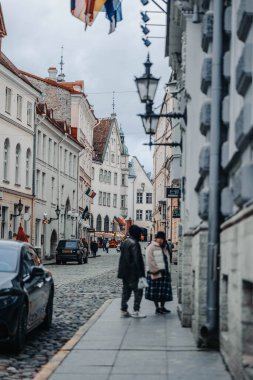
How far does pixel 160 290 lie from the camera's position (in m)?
15.1

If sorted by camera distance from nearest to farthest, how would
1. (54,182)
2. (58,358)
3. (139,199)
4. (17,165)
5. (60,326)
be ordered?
(58,358)
(60,326)
(17,165)
(54,182)
(139,199)

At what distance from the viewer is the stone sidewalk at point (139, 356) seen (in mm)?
8031

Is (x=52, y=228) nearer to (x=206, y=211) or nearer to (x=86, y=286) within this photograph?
(x=86, y=286)

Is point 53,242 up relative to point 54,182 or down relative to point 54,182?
down

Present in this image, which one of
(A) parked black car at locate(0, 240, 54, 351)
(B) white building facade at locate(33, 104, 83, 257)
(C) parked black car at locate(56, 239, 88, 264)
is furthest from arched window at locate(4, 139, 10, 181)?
(A) parked black car at locate(0, 240, 54, 351)

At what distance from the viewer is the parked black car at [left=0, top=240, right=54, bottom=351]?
31.3ft

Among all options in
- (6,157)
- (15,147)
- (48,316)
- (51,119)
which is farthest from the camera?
(51,119)

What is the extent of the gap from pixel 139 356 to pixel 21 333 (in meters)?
1.66

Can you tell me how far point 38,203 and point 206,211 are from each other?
41049mm

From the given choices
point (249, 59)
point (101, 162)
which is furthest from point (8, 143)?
point (101, 162)

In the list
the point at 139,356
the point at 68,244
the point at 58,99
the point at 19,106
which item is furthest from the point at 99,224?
the point at 139,356

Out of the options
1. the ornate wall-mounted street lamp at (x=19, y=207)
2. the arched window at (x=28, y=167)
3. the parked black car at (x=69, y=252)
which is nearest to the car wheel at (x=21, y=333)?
the ornate wall-mounted street lamp at (x=19, y=207)

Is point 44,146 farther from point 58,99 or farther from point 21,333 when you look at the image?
point 21,333

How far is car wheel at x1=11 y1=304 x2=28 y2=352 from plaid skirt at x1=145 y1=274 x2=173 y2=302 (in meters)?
5.36
